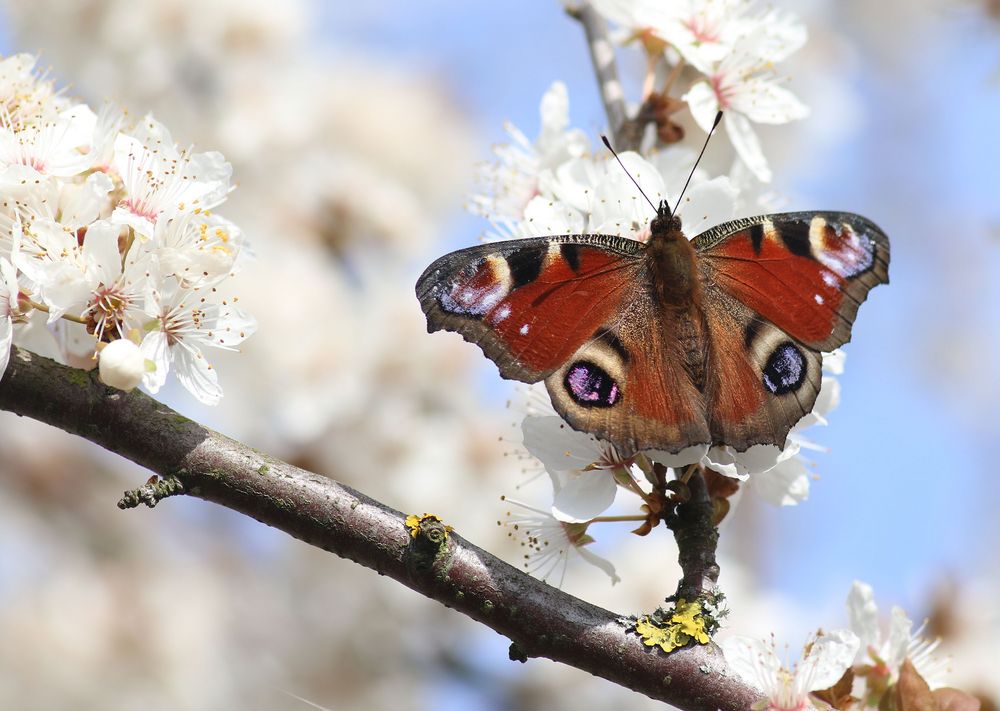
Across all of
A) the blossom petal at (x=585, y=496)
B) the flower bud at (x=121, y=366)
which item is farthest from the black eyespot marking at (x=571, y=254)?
the flower bud at (x=121, y=366)

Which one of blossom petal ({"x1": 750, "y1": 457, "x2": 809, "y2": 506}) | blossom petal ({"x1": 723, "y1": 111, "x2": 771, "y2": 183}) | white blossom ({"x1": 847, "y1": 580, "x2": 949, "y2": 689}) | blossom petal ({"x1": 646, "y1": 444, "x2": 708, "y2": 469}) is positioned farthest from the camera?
blossom petal ({"x1": 723, "y1": 111, "x2": 771, "y2": 183})

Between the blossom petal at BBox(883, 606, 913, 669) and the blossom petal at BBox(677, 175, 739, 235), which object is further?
the blossom petal at BBox(883, 606, 913, 669)

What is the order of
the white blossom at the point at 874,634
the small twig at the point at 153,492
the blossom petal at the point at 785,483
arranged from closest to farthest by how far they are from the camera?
the small twig at the point at 153,492, the blossom petal at the point at 785,483, the white blossom at the point at 874,634

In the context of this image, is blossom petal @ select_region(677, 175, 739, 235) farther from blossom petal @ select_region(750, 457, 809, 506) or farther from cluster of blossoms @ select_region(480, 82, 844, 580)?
blossom petal @ select_region(750, 457, 809, 506)

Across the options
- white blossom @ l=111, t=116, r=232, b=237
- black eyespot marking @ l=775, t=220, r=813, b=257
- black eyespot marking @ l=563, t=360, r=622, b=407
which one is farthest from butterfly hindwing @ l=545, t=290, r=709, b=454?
white blossom @ l=111, t=116, r=232, b=237

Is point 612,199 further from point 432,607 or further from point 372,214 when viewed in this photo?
point 372,214

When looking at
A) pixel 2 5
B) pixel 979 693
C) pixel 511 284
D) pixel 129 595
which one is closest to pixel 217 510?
pixel 129 595

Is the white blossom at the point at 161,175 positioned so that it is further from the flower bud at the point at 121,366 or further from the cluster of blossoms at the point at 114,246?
the flower bud at the point at 121,366
